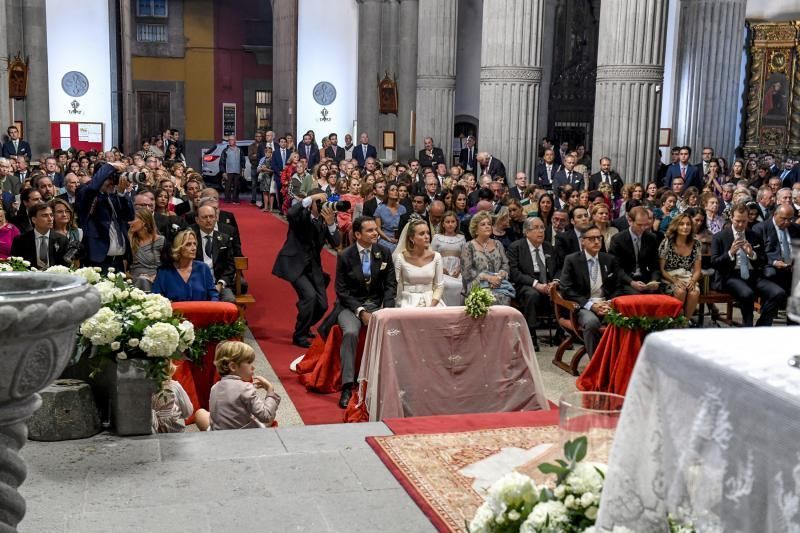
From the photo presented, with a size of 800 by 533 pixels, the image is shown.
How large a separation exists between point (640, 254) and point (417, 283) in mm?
2792

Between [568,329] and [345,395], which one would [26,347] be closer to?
[345,395]

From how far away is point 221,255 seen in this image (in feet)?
32.0

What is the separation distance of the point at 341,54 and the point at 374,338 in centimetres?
1830

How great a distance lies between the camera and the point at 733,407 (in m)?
2.03

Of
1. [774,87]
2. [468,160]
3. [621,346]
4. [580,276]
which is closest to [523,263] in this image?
[580,276]

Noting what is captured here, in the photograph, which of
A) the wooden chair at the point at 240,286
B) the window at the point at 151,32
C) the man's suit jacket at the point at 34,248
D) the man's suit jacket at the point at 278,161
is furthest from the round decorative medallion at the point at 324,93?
the man's suit jacket at the point at 34,248

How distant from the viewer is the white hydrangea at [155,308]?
226 inches

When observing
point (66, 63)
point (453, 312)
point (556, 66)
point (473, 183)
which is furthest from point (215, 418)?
point (556, 66)

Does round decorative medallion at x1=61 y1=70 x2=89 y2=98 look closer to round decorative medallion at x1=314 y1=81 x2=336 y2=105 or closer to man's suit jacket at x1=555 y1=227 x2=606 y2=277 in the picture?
round decorative medallion at x1=314 y1=81 x2=336 y2=105

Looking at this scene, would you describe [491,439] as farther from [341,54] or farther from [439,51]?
[341,54]

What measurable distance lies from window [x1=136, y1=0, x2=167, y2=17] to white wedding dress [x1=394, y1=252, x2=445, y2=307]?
2715cm

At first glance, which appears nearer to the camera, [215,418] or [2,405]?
[2,405]

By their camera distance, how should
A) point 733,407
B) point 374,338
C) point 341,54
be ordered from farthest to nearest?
point 341,54
point 374,338
point 733,407

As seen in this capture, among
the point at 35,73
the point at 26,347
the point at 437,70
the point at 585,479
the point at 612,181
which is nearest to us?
the point at 585,479
